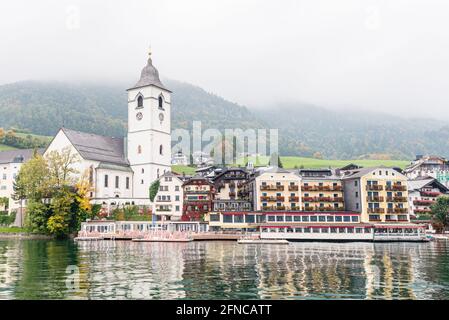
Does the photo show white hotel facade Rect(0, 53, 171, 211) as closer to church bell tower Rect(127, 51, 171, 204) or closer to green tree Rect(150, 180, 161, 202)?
church bell tower Rect(127, 51, 171, 204)

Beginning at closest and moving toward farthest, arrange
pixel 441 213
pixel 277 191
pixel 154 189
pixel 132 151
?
pixel 441 213
pixel 277 191
pixel 154 189
pixel 132 151

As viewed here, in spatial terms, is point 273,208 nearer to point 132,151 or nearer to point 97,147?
point 132,151

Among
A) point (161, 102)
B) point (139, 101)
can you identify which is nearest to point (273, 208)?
point (161, 102)

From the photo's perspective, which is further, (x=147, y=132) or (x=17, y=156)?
(x=17, y=156)

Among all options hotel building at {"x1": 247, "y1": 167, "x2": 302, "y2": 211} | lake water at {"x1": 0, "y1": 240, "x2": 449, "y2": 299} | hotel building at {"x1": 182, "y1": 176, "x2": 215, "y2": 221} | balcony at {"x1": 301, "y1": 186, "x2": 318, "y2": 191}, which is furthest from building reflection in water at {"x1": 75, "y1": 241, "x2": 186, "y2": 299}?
balcony at {"x1": 301, "y1": 186, "x2": 318, "y2": 191}

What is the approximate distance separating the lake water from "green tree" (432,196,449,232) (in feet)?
169

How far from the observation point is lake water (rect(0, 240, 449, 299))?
86.4ft

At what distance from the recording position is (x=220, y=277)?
32.7 meters

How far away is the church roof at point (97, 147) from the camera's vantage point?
105562mm

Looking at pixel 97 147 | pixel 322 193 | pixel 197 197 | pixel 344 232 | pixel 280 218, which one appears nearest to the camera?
pixel 344 232

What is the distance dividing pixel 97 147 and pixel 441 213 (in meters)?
82.0
